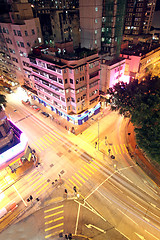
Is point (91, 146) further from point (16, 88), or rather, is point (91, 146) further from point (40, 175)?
point (16, 88)

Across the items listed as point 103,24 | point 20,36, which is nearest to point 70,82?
point 20,36

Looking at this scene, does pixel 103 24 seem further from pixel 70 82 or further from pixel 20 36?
pixel 20 36

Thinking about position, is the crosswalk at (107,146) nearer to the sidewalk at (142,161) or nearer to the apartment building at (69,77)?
the sidewalk at (142,161)

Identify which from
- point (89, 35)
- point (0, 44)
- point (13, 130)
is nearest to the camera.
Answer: point (13, 130)

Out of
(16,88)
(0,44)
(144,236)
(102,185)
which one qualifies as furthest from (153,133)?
(0,44)

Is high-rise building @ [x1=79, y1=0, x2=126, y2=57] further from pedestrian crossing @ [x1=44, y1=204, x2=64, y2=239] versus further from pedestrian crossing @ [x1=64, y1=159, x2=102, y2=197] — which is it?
pedestrian crossing @ [x1=44, y1=204, x2=64, y2=239]

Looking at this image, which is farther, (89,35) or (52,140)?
(89,35)

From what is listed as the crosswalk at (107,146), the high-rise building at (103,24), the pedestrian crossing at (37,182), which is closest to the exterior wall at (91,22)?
the high-rise building at (103,24)
